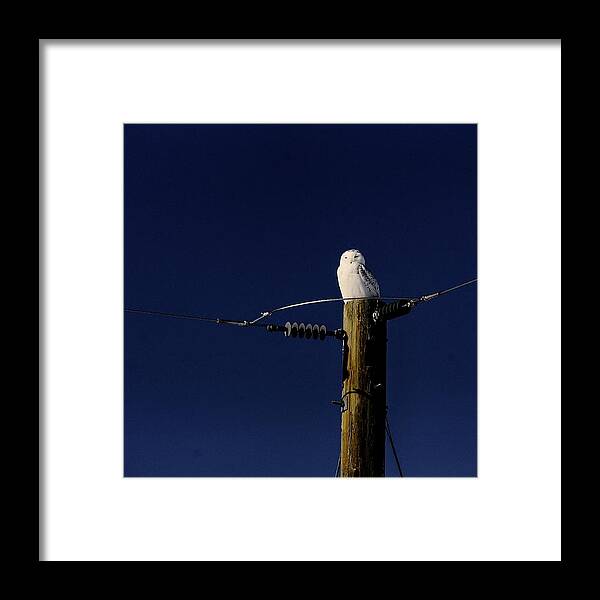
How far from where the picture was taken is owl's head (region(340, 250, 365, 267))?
7.20 meters

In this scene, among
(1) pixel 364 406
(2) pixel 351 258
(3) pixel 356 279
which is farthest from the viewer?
(2) pixel 351 258

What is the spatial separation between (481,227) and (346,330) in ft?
3.84

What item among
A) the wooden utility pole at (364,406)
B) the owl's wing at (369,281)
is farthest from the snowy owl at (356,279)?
the wooden utility pole at (364,406)

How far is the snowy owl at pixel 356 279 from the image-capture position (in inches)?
273

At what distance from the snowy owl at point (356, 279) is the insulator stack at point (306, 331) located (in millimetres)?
343

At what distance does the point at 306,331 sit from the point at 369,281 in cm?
59

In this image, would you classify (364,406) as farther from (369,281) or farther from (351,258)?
(351,258)

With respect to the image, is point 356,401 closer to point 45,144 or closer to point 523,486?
point 523,486

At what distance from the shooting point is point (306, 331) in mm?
6875

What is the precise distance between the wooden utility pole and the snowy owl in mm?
359

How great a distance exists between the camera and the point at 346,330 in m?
6.73

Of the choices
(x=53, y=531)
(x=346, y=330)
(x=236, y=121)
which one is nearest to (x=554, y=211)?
(x=346, y=330)

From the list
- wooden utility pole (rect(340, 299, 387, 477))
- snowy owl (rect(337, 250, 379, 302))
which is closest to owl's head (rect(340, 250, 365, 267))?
snowy owl (rect(337, 250, 379, 302))

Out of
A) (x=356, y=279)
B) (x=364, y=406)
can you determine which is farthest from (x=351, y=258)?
(x=364, y=406)
